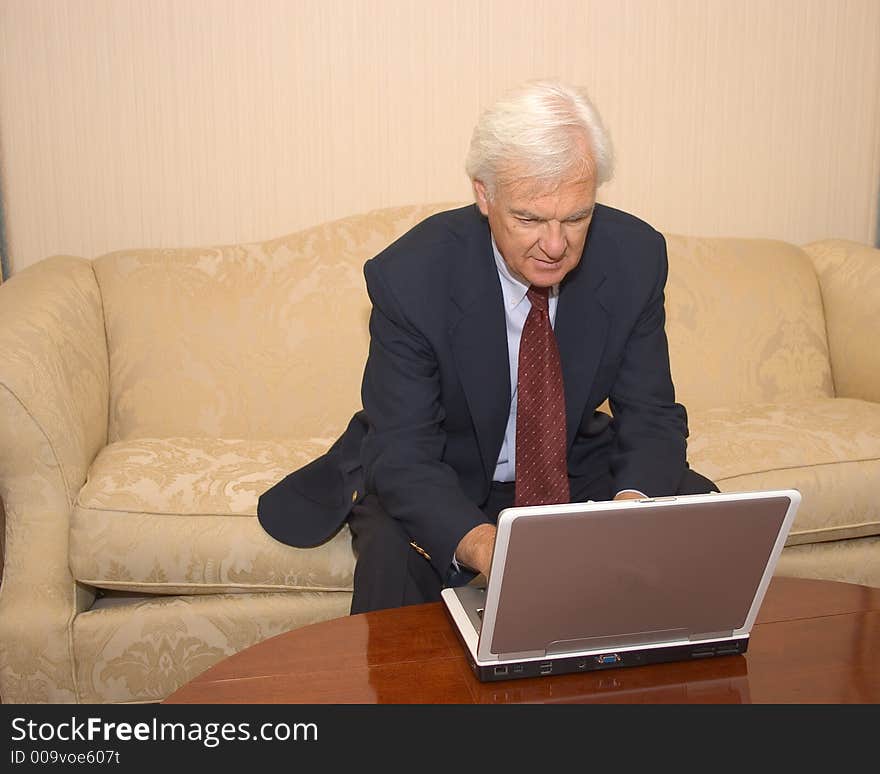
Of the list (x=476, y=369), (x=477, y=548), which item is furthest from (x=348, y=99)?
(x=477, y=548)

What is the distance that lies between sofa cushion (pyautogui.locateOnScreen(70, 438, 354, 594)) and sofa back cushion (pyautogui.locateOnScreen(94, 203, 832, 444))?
465 millimetres

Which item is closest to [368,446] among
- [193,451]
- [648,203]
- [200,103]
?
[193,451]

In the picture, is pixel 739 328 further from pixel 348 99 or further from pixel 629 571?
pixel 629 571

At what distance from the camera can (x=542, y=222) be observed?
1643mm

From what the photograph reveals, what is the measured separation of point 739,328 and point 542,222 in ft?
4.39

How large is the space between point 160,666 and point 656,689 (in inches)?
46.6

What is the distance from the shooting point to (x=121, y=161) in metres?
2.84

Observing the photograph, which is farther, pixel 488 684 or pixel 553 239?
pixel 553 239

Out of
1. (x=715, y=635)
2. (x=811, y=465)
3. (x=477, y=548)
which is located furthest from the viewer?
(x=811, y=465)

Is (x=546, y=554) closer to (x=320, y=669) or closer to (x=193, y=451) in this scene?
(x=320, y=669)

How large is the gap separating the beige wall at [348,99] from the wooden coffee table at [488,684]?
183cm

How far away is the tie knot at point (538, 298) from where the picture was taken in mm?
1805

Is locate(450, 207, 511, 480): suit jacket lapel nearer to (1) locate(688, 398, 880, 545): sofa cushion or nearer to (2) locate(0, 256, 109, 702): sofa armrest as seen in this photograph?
(1) locate(688, 398, 880, 545): sofa cushion

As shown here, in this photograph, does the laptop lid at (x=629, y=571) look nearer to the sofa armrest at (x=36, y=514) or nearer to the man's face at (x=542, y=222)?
the man's face at (x=542, y=222)
